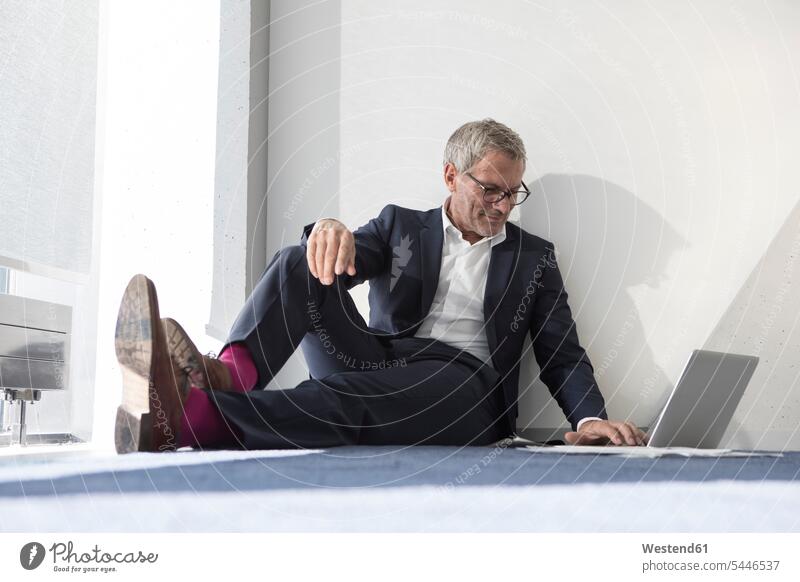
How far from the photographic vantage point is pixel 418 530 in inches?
20.2

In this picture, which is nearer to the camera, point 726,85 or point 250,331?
point 250,331

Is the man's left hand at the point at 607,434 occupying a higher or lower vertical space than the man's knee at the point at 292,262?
lower

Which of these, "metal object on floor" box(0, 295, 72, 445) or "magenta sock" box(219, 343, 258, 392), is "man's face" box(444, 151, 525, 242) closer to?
"magenta sock" box(219, 343, 258, 392)

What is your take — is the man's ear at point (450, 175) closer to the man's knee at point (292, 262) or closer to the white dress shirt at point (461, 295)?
the white dress shirt at point (461, 295)

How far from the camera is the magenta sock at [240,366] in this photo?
85cm

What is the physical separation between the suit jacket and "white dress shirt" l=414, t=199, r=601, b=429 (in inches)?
0.6

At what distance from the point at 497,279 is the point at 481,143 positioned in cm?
22

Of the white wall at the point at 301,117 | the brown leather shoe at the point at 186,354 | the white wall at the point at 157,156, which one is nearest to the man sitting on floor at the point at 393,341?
the brown leather shoe at the point at 186,354

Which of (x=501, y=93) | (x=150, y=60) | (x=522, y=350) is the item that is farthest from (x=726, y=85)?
(x=150, y=60)

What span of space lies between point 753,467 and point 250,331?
52 cm

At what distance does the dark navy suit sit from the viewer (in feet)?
2.68

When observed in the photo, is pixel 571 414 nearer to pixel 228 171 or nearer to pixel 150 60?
pixel 228 171
